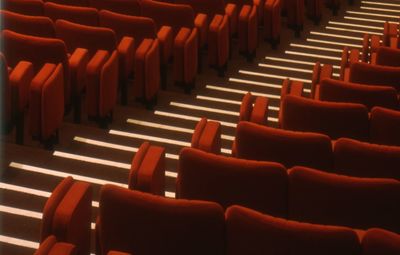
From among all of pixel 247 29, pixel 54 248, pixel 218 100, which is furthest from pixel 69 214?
pixel 247 29

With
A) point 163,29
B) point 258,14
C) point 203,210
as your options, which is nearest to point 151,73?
point 163,29

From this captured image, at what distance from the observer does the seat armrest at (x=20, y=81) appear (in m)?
0.78

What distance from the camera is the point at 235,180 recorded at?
22.5 inches

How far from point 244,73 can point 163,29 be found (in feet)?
0.53

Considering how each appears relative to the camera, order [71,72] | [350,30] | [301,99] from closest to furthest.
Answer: [301,99], [71,72], [350,30]

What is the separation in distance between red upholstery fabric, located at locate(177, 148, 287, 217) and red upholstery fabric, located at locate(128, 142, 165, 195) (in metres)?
0.02

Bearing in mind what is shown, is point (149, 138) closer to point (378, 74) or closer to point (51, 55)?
point (51, 55)

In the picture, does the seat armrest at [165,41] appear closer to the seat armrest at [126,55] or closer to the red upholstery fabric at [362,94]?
the seat armrest at [126,55]

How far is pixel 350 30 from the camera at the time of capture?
127cm

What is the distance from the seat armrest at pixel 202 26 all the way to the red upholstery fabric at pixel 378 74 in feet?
0.80

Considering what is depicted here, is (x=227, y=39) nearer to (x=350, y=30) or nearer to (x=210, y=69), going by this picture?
(x=210, y=69)

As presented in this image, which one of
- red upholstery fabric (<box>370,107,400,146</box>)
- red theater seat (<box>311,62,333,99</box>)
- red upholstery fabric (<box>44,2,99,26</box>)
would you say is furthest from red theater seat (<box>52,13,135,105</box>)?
red upholstery fabric (<box>370,107,400,146</box>)

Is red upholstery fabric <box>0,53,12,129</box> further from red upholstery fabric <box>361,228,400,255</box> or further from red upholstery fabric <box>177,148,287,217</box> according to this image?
red upholstery fabric <box>361,228,400,255</box>

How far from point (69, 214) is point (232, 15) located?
0.60m
